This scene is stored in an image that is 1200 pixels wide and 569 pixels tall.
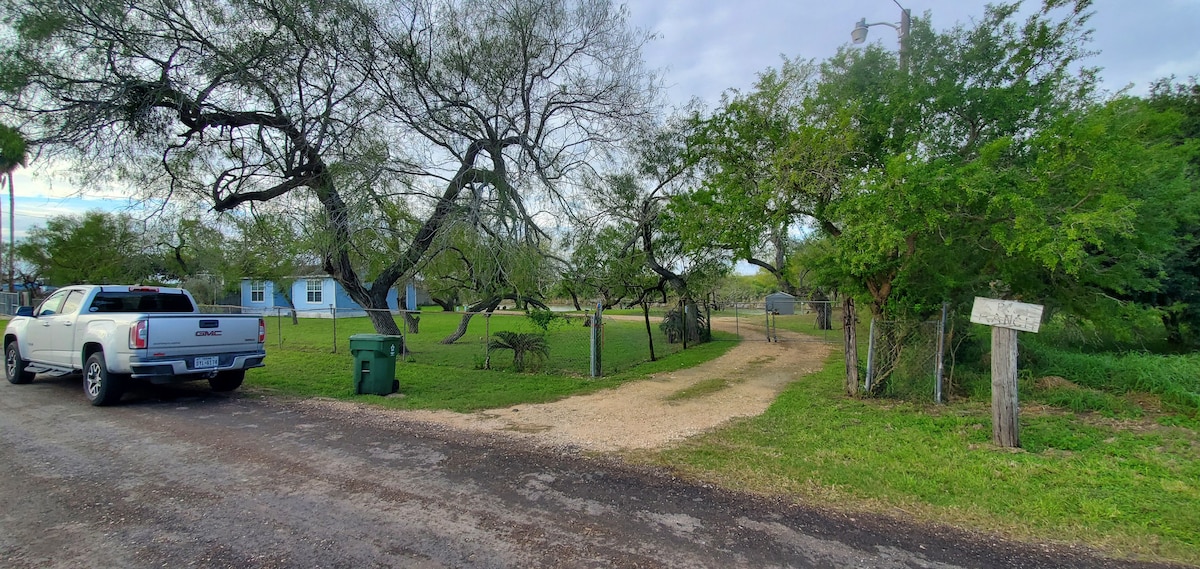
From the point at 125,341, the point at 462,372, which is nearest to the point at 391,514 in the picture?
the point at 125,341

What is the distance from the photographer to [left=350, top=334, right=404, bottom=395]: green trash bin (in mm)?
8547

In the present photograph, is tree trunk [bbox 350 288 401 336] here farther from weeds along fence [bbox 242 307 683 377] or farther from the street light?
the street light

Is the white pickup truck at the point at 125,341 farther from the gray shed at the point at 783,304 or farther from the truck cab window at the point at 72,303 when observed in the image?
the gray shed at the point at 783,304

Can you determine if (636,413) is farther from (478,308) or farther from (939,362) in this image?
(478,308)

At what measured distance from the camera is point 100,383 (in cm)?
735

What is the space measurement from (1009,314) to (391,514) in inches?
244

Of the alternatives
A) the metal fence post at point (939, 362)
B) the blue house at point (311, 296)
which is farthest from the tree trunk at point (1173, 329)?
the blue house at point (311, 296)

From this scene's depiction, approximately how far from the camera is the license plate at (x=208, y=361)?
764cm

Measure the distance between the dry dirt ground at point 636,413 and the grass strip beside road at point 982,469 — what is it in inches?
21.9

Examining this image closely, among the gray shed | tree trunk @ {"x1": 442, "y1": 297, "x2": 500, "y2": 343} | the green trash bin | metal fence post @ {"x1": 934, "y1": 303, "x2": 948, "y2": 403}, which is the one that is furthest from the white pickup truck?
the gray shed

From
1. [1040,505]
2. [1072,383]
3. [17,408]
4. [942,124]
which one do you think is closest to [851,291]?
[942,124]

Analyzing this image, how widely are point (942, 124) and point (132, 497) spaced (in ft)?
34.5

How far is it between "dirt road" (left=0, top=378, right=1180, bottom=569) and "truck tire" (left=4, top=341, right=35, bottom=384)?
449 centimetres

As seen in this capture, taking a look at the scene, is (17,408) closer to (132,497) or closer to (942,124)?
(132,497)
